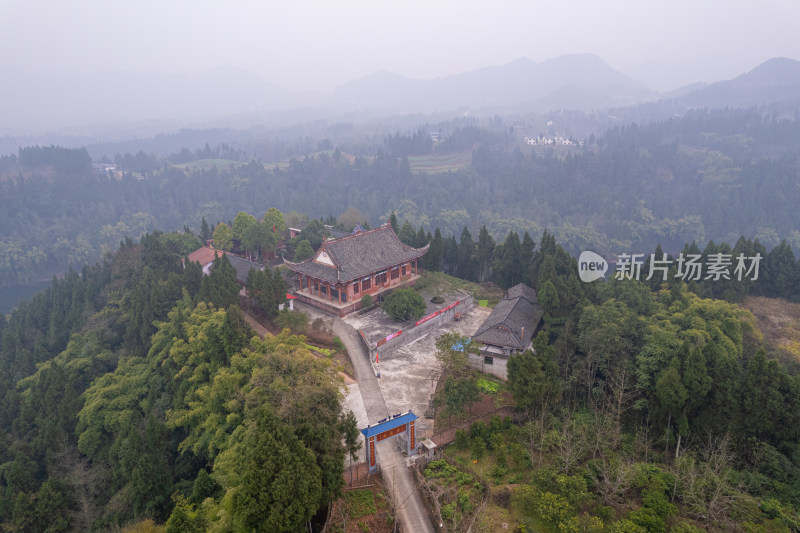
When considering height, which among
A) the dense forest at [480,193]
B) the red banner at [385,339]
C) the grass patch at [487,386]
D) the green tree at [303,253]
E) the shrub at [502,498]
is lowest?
the dense forest at [480,193]

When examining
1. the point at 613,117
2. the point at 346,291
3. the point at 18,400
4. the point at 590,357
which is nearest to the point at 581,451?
the point at 590,357

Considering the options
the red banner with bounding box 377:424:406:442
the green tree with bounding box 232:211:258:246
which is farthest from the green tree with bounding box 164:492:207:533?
the green tree with bounding box 232:211:258:246

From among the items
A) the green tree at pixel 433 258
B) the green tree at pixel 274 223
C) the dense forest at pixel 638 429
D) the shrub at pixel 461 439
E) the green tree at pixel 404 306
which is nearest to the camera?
the dense forest at pixel 638 429

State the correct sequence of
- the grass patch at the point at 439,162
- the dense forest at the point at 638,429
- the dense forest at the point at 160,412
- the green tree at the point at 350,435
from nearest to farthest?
the dense forest at the point at 638,429, the dense forest at the point at 160,412, the green tree at the point at 350,435, the grass patch at the point at 439,162

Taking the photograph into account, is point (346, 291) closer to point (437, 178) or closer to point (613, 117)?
point (437, 178)

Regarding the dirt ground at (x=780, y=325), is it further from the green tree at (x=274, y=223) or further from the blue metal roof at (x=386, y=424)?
the green tree at (x=274, y=223)

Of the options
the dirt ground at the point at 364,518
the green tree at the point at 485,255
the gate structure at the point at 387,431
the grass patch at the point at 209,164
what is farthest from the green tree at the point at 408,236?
the grass patch at the point at 209,164

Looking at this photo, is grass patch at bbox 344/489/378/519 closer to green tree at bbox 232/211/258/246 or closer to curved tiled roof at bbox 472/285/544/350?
curved tiled roof at bbox 472/285/544/350

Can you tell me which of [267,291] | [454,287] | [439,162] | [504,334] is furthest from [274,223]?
[439,162]
